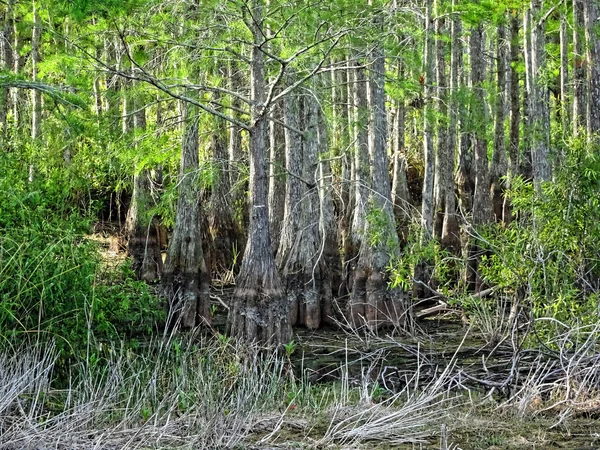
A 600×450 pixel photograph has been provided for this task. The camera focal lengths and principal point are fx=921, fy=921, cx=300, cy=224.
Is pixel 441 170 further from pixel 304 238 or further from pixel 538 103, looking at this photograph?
pixel 304 238

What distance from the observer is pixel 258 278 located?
36.3 feet

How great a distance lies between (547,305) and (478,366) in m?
1.60

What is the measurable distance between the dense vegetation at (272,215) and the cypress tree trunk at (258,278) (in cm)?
2

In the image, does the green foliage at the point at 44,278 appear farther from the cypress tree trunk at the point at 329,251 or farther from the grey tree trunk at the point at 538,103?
the grey tree trunk at the point at 538,103

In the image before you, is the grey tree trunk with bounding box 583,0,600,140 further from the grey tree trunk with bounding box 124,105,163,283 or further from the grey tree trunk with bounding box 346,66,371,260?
the grey tree trunk with bounding box 124,105,163,283

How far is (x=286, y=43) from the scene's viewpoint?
11812 mm

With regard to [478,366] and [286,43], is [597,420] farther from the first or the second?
[286,43]

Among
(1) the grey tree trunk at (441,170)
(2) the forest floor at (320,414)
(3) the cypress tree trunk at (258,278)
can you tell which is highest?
(1) the grey tree trunk at (441,170)

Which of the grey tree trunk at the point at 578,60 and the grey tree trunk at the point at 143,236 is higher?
the grey tree trunk at the point at 578,60

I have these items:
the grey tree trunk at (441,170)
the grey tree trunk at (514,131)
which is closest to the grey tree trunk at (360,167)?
the grey tree trunk at (441,170)

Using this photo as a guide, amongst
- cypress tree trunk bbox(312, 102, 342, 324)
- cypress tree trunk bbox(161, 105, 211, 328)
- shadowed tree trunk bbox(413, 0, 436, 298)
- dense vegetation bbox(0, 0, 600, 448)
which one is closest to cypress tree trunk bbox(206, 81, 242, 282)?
dense vegetation bbox(0, 0, 600, 448)

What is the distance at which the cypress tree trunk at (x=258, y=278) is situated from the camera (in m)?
11.0

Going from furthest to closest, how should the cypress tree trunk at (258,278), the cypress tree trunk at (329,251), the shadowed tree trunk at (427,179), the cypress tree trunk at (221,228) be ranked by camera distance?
the cypress tree trunk at (221,228)
the shadowed tree trunk at (427,179)
the cypress tree trunk at (329,251)
the cypress tree trunk at (258,278)

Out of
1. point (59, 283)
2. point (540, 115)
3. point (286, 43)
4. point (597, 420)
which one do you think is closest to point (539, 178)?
point (540, 115)
